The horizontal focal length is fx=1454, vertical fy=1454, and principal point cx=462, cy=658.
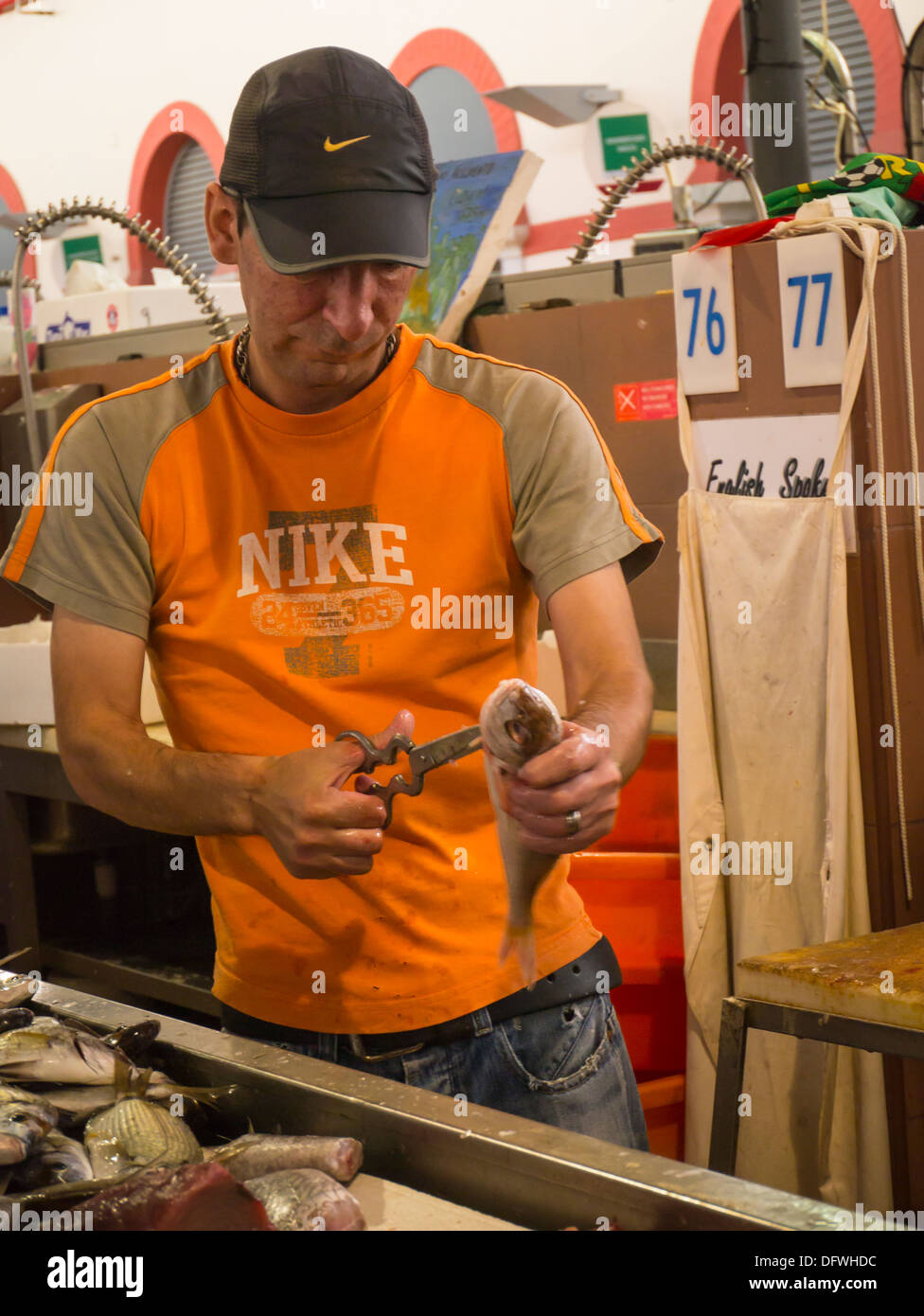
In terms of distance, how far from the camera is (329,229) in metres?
1.62

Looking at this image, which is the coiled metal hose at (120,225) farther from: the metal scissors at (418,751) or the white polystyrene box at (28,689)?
the metal scissors at (418,751)

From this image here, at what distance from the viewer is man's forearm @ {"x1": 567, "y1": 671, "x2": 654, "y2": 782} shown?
163 centimetres

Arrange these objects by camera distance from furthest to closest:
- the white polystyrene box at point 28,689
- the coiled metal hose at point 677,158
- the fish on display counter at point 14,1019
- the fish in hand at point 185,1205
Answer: the white polystyrene box at point 28,689 → the coiled metal hose at point 677,158 → the fish on display counter at point 14,1019 → the fish in hand at point 185,1205

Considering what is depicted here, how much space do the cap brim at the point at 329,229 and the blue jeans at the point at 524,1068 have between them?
35.7 inches

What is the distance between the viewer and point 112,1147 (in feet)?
4.91

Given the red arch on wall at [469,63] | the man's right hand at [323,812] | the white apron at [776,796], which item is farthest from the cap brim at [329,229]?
the red arch on wall at [469,63]

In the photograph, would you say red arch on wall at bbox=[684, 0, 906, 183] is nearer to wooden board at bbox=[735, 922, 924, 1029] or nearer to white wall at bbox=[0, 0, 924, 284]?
white wall at bbox=[0, 0, 924, 284]

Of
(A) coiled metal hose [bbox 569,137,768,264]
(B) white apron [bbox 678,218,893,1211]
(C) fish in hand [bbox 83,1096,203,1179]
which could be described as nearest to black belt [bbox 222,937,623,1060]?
(C) fish in hand [bbox 83,1096,203,1179]

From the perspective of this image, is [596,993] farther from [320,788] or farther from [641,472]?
[641,472]

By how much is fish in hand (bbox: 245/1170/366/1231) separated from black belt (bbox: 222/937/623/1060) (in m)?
0.41

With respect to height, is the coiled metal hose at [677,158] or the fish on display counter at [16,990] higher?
the coiled metal hose at [677,158]

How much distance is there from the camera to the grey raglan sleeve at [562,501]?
5.81 feet
